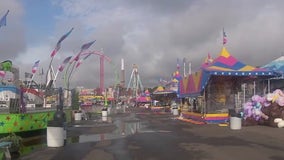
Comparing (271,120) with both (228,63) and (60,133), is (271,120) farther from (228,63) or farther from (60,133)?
(60,133)

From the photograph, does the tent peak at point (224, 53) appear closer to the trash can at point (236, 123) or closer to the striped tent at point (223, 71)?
the striped tent at point (223, 71)

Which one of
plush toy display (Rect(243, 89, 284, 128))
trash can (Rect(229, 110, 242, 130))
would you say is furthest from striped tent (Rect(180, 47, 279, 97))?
trash can (Rect(229, 110, 242, 130))

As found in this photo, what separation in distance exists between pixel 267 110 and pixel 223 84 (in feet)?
20.3

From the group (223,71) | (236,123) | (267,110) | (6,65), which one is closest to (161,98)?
(223,71)

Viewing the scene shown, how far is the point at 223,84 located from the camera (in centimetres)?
3045

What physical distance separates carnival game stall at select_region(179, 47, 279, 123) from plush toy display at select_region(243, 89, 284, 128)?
3007 millimetres

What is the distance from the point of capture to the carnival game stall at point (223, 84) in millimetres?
28453

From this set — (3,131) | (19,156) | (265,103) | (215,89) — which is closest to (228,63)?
(215,89)

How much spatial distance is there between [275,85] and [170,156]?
3043cm

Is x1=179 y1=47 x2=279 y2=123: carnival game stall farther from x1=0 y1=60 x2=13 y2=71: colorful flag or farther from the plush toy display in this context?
x1=0 y1=60 x2=13 y2=71: colorful flag

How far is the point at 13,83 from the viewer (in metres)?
28.5

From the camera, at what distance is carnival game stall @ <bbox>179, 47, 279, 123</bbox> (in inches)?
1120

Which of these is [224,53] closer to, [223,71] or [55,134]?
[223,71]

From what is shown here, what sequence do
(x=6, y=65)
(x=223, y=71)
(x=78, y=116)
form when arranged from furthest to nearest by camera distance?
(x=78, y=116) < (x=223, y=71) < (x=6, y=65)
